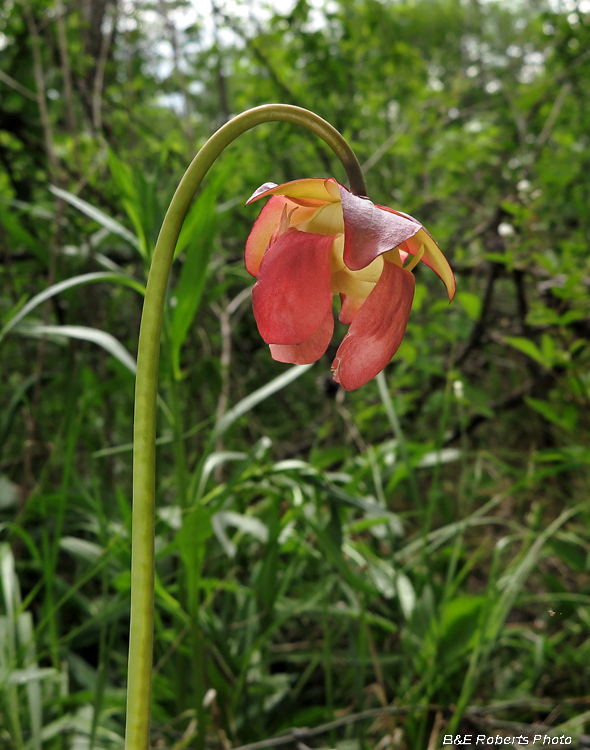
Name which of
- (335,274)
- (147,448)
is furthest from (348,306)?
(147,448)

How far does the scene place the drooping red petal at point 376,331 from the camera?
1.03 ft

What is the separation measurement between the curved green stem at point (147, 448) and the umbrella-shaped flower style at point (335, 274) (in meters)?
0.04

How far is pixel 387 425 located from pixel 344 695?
0.84m

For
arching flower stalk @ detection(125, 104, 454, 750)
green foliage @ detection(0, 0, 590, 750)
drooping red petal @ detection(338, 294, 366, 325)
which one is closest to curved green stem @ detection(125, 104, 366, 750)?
arching flower stalk @ detection(125, 104, 454, 750)

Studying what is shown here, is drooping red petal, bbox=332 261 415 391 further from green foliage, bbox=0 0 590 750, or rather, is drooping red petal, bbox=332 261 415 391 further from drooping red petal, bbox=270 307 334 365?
green foliage, bbox=0 0 590 750

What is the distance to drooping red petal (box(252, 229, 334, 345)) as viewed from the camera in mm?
319

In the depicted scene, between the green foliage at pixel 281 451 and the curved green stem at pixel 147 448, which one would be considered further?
the green foliage at pixel 281 451

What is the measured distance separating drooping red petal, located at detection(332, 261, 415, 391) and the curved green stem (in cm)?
10

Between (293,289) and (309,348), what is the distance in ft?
0.15

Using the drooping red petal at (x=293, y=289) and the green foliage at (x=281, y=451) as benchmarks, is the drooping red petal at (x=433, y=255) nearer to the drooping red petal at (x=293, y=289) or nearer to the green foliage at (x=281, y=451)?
the drooping red petal at (x=293, y=289)

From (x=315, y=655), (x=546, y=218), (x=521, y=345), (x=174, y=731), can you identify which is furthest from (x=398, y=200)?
(x=174, y=731)

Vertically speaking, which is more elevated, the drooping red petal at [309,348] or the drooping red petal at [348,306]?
the drooping red petal at [348,306]

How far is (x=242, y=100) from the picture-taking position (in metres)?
2.23

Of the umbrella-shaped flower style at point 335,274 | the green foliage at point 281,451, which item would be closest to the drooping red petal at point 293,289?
the umbrella-shaped flower style at point 335,274
